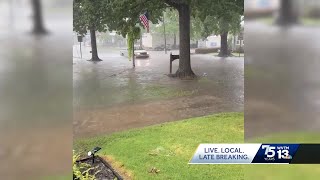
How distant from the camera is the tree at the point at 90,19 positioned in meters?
2.96

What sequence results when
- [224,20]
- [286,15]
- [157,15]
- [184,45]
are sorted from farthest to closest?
[157,15] < [224,20] < [184,45] < [286,15]

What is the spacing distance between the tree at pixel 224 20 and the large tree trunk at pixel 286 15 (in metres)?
0.47

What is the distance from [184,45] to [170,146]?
3.15 feet

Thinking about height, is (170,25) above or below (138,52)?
above

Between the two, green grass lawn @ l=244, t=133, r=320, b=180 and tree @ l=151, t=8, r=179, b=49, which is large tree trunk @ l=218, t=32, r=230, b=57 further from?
green grass lawn @ l=244, t=133, r=320, b=180

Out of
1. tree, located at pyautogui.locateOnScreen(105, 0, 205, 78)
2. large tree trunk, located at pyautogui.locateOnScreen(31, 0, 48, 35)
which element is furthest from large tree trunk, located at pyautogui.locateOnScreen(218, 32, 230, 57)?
large tree trunk, located at pyautogui.locateOnScreen(31, 0, 48, 35)

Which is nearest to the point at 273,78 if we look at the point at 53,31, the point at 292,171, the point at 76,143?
the point at 292,171

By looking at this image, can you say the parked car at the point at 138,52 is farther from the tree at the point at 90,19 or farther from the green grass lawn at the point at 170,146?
the green grass lawn at the point at 170,146

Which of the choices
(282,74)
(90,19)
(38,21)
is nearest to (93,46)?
(90,19)

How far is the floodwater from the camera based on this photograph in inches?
120

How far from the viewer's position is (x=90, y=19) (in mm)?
3008

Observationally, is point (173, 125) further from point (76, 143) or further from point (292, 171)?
point (292, 171)

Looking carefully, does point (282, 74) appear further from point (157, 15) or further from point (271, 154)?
point (157, 15)

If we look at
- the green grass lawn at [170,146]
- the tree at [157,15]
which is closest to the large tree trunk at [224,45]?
the tree at [157,15]
